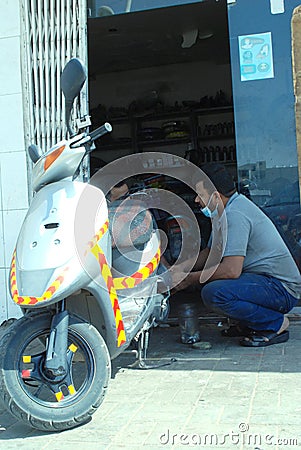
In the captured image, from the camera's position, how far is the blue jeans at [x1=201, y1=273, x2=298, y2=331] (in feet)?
12.5

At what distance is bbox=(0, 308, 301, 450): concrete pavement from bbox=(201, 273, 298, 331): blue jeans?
187mm

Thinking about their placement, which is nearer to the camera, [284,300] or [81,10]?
[284,300]

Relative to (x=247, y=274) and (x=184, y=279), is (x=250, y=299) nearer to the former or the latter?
(x=247, y=274)

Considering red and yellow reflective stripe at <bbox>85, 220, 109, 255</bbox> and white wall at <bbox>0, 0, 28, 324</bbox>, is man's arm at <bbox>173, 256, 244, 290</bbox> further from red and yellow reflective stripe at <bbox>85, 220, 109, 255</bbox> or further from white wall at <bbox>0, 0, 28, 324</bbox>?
white wall at <bbox>0, 0, 28, 324</bbox>

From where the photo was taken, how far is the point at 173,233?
4594 millimetres

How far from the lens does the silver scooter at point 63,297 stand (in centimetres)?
263

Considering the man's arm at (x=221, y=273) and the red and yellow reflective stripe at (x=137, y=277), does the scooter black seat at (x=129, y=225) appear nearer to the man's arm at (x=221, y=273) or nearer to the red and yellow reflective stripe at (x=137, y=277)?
the red and yellow reflective stripe at (x=137, y=277)

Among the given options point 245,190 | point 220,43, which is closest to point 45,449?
point 245,190

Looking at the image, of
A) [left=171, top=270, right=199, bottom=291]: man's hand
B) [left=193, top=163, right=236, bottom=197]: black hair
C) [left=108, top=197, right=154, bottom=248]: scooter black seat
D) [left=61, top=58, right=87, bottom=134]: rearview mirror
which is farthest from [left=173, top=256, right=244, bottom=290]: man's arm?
[left=61, top=58, right=87, bottom=134]: rearview mirror

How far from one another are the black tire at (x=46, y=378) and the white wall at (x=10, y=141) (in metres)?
1.96

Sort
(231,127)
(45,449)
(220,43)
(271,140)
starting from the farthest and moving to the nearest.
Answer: (231,127) < (220,43) < (271,140) < (45,449)

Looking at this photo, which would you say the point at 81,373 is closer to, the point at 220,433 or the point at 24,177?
the point at 220,433

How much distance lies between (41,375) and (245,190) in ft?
8.53

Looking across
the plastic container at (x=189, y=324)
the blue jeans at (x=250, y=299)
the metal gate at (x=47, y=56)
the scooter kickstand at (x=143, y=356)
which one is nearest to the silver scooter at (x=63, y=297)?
the scooter kickstand at (x=143, y=356)
